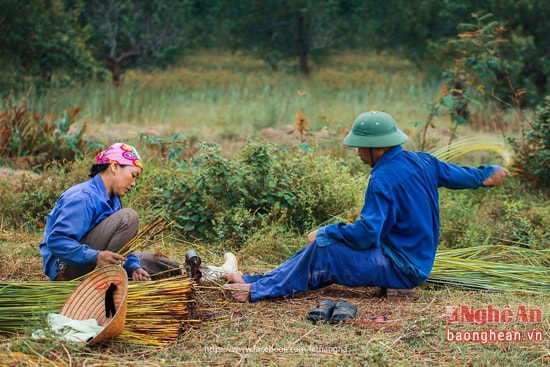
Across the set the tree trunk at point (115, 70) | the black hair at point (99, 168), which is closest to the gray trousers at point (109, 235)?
the black hair at point (99, 168)

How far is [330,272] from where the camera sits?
488 centimetres

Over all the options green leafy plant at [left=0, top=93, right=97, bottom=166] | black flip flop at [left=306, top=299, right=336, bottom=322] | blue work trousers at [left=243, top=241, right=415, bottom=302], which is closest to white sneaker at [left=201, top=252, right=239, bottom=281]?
blue work trousers at [left=243, top=241, right=415, bottom=302]

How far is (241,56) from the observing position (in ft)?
84.4

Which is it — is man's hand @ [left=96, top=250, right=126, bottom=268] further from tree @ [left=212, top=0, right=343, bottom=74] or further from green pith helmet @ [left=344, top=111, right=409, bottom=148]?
tree @ [left=212, top=0, right=343, bottom=74]

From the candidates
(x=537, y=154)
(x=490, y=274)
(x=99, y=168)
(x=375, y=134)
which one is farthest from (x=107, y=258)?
(x=537, y=154)

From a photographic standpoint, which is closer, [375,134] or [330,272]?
[375,134]

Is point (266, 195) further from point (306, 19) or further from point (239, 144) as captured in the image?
point (306, 19)

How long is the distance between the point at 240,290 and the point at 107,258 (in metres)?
0.95

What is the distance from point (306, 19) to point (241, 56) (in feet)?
11.6

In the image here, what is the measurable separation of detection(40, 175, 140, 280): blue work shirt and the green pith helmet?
5.09 ft

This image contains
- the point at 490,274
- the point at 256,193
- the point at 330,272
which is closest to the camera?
the point at 330,272

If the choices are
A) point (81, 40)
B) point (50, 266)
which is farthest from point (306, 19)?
point (50, 266)

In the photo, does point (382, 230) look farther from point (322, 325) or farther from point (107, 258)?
point (107, 258)

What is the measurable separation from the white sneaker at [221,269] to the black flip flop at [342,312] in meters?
0.92
